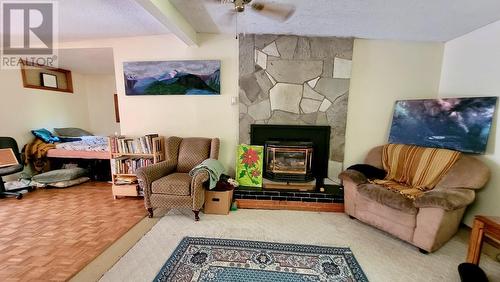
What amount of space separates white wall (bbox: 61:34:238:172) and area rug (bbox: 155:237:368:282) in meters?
1.51

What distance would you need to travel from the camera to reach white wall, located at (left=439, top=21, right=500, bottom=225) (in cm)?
227

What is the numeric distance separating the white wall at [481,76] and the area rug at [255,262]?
173 cm

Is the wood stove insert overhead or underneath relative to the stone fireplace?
underneath

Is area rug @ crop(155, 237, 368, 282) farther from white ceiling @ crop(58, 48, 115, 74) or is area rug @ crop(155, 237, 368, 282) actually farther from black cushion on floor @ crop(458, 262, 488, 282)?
white ceiling @ crop(58, 48, 115, 74)

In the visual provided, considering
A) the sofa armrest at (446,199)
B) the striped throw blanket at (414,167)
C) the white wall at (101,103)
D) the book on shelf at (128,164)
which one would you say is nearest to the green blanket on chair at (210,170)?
the book on shelf at (128,164)

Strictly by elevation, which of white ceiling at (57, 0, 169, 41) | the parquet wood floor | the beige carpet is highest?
white ceiling at (57, 0, 169, 41)

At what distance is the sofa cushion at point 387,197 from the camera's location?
80.1 inches

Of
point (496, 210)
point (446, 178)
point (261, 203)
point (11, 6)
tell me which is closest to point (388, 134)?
point (446, 178)

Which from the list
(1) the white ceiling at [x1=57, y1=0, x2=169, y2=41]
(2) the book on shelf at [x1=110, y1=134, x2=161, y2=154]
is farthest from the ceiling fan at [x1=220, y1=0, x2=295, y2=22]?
(2) the book on shelf at [x1=110, y1=134, x2=161, y2=154]

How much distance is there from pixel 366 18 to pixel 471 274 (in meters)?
2.52

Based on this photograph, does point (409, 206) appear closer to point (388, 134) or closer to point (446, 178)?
point (446, 178)

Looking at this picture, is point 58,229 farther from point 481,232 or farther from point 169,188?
point 481,232

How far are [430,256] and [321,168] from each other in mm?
1559

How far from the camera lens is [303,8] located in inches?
86.4
